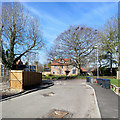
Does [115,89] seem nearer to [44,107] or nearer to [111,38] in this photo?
[44,107]

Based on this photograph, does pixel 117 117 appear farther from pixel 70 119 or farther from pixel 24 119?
pixel 24 119

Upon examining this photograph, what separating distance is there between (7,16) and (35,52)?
23.0ft

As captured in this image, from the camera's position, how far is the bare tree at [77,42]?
30.6m

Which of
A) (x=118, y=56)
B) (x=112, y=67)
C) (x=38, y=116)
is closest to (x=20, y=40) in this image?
(x=38, y=116)

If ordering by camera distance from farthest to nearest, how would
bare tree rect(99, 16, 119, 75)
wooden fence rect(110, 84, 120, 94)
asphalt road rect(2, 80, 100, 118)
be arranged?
bare tree rect(99, 16, 119, 75) → wooden fence rect(110, 84, 120, 94) → asphalt road rect(2, 80, 100, 118)

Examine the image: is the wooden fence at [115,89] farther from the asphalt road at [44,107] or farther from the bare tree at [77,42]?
the bare tree at [77,42]

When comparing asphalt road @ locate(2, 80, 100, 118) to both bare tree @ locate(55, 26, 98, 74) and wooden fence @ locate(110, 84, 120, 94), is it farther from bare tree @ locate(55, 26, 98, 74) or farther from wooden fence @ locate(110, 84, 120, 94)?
bare tree @ locate(55, 26, 98, 74)

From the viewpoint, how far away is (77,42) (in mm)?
31250

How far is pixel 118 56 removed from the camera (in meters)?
24.7

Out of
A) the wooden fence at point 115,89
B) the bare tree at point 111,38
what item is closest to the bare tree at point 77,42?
the bare tree at point 111,38

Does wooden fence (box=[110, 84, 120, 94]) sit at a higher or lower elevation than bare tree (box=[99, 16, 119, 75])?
lower

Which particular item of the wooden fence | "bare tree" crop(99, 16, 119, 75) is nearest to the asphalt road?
the wooden fence

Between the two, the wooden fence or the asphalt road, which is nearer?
the asphalt road

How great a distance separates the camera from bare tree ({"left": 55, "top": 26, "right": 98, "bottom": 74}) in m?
30.6
